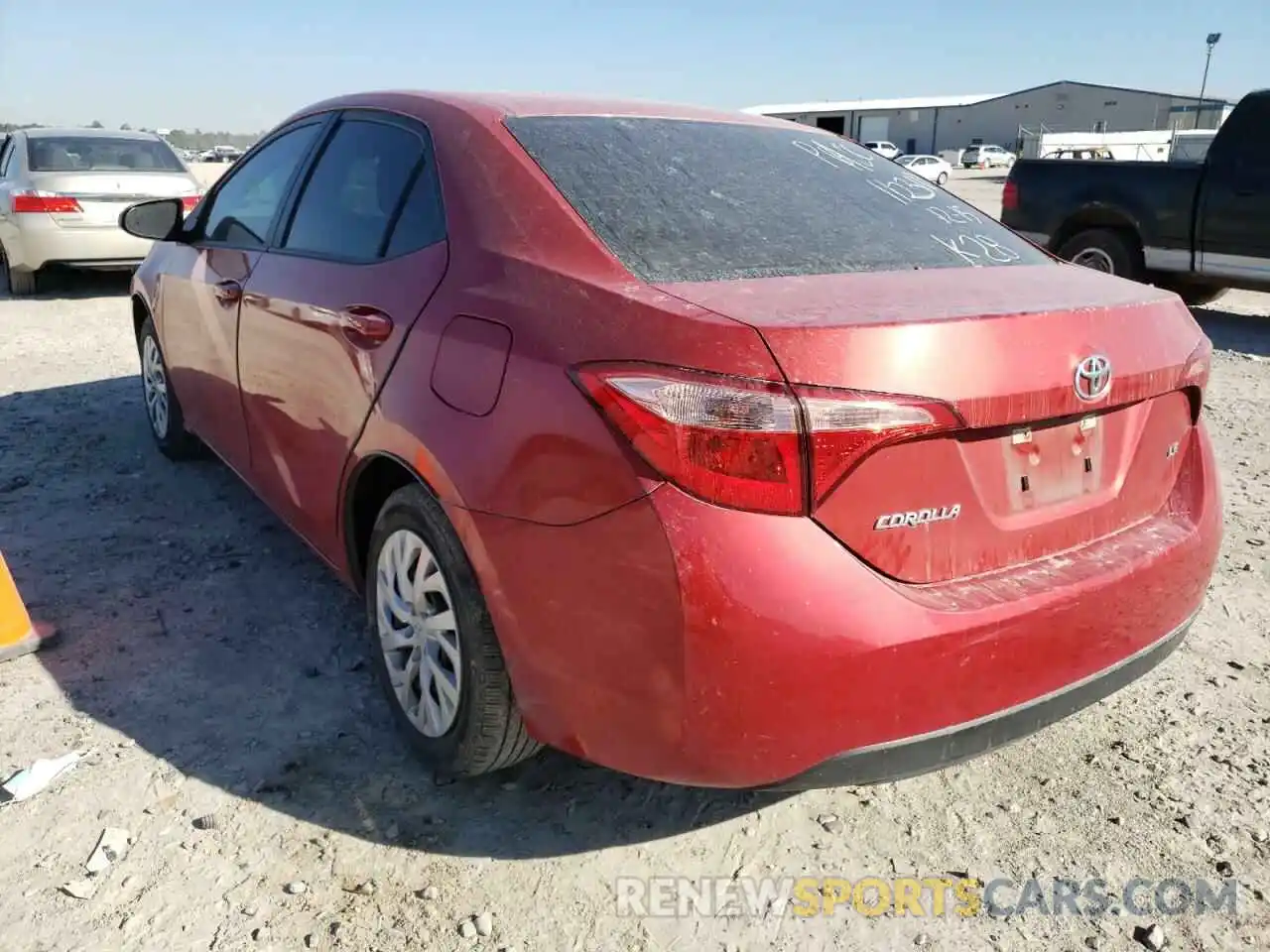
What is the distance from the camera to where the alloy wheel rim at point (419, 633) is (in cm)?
238

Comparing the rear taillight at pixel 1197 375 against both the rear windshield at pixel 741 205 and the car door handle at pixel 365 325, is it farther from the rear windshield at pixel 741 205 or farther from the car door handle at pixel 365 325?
the car door handle at pixel 365 325

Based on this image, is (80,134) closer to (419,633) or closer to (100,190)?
(100,190)

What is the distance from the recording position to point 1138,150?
3158 centimetres

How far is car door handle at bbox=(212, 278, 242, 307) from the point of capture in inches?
136

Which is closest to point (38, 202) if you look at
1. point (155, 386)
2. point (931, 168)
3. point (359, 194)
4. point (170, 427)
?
point (155, 386)

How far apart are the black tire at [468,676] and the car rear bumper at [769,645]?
3.4 inches

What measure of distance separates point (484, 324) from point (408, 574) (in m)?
0.71

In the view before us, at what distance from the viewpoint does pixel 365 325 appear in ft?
8.36

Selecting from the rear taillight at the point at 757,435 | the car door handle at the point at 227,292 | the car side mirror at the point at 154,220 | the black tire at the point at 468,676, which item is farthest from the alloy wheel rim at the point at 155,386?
the rear taillight at the point at 757,435

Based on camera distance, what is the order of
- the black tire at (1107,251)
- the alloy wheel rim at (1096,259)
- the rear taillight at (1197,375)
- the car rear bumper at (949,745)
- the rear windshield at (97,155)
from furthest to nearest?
the rear windshield at (97,155)
the alloy wheel rim at (1096,259)
the black tire at (1107,251)
the rear taillight at (1197,375)
the car rear bumper at (949,745)

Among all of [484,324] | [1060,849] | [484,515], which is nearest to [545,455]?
[484,515]

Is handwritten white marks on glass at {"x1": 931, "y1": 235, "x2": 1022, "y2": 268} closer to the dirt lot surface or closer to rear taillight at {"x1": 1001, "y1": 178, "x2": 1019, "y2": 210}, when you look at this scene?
the dirt lot surface

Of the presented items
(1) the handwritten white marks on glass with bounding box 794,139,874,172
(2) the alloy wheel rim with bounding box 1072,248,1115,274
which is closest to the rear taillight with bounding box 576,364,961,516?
(1) the handwritten white marks on glass with bounding box 794,139,874,172

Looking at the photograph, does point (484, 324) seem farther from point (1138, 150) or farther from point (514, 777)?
point (1138, 150)
